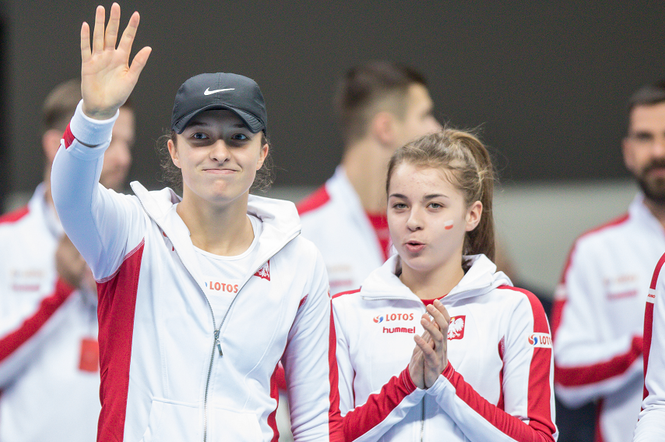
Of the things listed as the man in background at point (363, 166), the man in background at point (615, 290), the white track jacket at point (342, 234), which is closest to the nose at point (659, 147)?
the man in background at point (615, 290)

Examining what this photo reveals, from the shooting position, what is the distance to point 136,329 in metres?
2.09

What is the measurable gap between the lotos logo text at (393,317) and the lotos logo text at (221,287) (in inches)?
18.9

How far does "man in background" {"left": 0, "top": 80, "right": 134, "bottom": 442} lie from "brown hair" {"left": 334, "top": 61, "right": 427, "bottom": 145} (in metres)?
1.39

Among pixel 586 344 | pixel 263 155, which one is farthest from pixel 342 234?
pixel 263 155

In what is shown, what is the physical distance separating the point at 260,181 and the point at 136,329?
613mm

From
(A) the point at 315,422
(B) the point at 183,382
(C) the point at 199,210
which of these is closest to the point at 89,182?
(C) the point at 199,210

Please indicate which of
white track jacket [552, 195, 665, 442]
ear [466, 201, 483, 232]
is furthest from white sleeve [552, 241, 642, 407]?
ear [466, 201, 483, 232]

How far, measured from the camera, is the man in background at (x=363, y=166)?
165 inches

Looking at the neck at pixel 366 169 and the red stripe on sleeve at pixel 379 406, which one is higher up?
the neck at pixel 366 169

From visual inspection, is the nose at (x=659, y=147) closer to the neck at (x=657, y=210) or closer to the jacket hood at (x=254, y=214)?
the neck at (x=657, y=210)

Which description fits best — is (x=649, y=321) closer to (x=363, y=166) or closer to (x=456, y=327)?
(x=456, y=327)

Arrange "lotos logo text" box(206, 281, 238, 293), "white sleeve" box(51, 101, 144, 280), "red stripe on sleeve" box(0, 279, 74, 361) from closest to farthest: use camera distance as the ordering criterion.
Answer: "white sleeve" box(51, 101, 144, 280)
"lotos logo text" box(206, 281, 238, 293)
"red stripe on sleeve" box(0, 279, 74, 361)

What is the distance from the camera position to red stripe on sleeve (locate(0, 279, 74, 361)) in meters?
3.47

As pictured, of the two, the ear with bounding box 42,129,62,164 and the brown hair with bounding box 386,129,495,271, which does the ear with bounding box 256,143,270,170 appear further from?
the ear with bounding box 42,129,62,164
